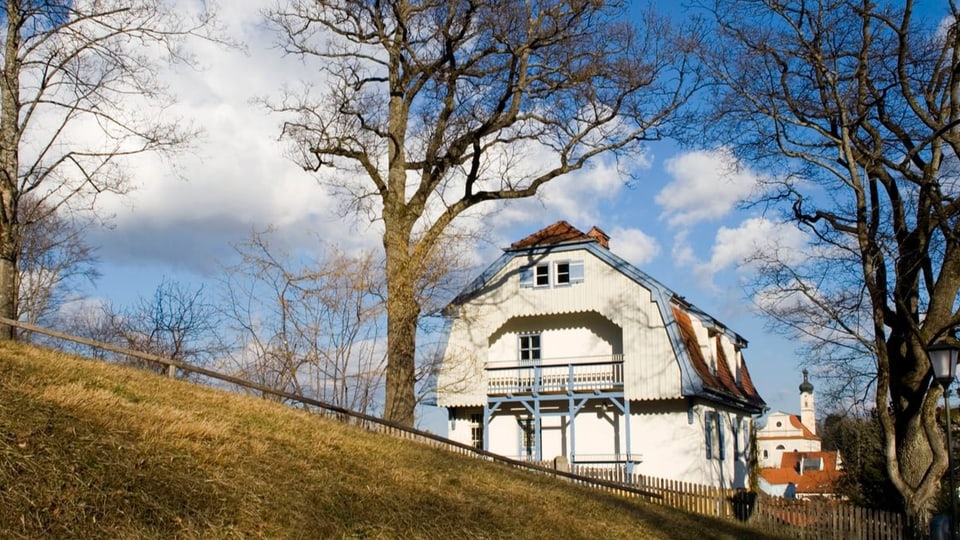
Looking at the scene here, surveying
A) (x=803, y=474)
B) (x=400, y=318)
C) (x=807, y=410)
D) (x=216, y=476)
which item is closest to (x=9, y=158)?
(x=400, y=318)

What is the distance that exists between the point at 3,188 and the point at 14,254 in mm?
1084

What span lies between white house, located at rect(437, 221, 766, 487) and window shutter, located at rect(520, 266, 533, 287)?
6 centimetres

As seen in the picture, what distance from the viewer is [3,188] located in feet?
48.8

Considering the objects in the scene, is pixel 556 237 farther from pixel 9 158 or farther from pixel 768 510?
pixel 9 158

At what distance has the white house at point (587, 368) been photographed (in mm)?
30516

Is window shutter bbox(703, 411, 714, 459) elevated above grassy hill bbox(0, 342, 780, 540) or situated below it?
below

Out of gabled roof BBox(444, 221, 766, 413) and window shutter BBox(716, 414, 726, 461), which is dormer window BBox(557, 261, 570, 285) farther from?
window shutter BBox(716, 414, 726, 461)

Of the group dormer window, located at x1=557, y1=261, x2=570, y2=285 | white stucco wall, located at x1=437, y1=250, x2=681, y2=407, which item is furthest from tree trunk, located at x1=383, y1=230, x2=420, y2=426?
dormer window, located at x1=557, y1=261, x2=570, y2=285

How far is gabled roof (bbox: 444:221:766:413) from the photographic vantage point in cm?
2981

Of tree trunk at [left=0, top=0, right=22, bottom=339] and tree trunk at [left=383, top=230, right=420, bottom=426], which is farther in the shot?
tree trunk at [left=383, top=230, right=420, bottom=426]

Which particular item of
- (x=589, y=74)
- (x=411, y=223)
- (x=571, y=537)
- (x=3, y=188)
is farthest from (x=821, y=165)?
(x=3, y=188)

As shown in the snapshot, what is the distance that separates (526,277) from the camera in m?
33.5

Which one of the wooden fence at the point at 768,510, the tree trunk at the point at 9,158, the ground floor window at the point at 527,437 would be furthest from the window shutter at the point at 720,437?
the tree trunk at the point at 9,158

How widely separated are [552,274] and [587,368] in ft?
11.5
